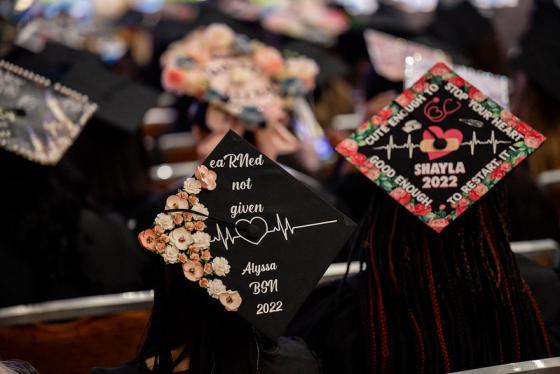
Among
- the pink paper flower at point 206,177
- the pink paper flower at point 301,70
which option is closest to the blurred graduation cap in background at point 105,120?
the pink paper flower at point 301,70

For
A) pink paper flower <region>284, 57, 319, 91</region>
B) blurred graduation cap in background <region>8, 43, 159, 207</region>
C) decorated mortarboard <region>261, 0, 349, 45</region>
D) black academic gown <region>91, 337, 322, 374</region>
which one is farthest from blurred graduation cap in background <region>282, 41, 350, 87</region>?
black academic gown <region>91, 337, 322, 374</region>

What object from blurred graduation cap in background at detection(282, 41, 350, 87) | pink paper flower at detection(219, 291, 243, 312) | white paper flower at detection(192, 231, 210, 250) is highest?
white paper flower at detection(192, 231, 210, 250)

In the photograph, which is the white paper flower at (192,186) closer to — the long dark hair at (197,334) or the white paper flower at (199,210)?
the white paper flower at (199,210)

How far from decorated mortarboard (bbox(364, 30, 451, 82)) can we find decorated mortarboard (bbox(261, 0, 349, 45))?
76 cm

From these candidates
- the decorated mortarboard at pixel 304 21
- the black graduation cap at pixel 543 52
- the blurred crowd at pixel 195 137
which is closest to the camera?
the blurred crowd at pixel 195 137

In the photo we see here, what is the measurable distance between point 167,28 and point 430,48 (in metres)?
1.99

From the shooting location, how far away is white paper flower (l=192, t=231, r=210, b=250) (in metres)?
1.50

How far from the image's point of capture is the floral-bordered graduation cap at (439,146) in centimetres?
173

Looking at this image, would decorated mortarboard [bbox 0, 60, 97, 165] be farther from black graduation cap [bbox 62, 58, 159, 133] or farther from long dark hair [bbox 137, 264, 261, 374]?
long dark hair [bbox 137, 264, 261, 374]

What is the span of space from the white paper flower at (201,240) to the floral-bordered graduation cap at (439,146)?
40 cm

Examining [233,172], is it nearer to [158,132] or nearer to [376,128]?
[376,128]

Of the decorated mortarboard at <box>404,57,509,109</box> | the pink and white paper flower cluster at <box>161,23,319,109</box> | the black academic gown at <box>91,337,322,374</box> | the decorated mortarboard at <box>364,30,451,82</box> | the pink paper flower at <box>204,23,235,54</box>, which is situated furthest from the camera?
the decorated mortarboard at <box>364,30,451,82</box>

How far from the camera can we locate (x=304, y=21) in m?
4.80

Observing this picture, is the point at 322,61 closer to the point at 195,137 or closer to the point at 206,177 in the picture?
the point at 195,137
